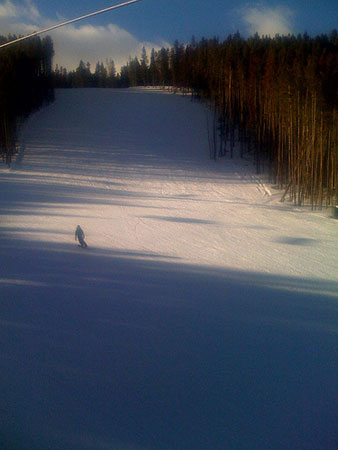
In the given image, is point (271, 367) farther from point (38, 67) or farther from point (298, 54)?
point (38, 67)

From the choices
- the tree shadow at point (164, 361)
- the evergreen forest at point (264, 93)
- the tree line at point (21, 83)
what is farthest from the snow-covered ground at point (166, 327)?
the tree line at point (21, 83)

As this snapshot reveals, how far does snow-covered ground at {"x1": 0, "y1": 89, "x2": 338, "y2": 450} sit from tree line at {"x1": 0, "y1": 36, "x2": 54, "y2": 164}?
640 centimetres

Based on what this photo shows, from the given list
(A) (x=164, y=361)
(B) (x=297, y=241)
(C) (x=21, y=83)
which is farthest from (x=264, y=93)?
(A) (x=164, y=361)

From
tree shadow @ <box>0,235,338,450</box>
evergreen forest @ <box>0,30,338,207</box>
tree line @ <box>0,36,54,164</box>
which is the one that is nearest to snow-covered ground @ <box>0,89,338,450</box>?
tree shadow @ <box>0,235,338,450</box>

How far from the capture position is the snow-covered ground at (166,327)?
6.77 feet

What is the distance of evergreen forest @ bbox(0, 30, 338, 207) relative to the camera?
852 cm

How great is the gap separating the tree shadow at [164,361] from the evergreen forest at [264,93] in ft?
17.3

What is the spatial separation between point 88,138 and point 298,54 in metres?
9.97

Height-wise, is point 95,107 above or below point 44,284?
above

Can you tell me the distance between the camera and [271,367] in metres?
2.64

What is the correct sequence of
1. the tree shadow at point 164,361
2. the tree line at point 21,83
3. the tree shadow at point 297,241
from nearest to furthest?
the tree shadow at point 164,361 < the tree shadow at point 297,241 < the tree line at point 21,83

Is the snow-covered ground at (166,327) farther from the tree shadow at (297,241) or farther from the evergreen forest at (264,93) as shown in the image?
the evergreen forest at (264,93)

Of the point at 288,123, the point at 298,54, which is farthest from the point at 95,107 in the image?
the point at 288,123

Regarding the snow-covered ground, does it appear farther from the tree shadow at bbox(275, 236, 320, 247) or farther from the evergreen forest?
the evergreen forest
